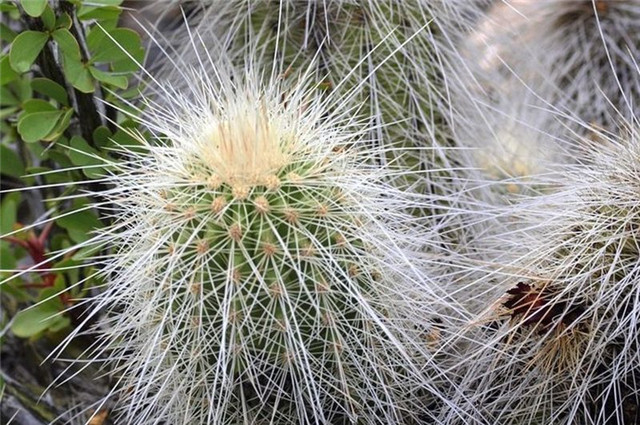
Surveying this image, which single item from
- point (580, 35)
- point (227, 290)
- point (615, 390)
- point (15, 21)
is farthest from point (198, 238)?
point (580, 35)

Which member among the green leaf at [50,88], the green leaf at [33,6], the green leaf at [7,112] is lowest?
the green leaf at [7,112]

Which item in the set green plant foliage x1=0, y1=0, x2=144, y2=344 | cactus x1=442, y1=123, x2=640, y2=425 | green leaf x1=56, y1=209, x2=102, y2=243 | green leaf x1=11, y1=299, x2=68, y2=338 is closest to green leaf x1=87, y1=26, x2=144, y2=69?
green plant foliage x1=0, y1=0, x2=144, y2=344

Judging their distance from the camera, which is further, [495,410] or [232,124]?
[495,410]

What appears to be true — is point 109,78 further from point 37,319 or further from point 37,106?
point 37,319

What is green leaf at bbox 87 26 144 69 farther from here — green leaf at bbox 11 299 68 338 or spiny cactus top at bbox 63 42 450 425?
green leaf at bbox 11 299 68 338

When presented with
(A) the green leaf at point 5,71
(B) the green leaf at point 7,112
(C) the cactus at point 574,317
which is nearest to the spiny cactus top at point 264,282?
(C) the cactus at point 574,317

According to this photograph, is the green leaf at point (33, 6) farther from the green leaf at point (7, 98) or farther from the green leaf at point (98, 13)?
the green leaf at point (7, 98)

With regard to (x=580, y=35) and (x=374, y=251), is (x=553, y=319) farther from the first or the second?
(x=580, y=35)

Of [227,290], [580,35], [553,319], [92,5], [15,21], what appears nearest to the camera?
[227,290]
